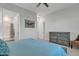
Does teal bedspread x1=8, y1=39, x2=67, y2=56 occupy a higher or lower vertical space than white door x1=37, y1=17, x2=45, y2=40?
lower

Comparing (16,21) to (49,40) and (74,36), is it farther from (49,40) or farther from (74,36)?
(74,36)

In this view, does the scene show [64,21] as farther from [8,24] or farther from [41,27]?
[8,24]

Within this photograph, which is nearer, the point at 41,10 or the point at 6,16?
the point at 6,16

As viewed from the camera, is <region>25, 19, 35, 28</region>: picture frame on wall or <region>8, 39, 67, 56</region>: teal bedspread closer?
<region>8, 39, 67, 56</region>: teal bedspread

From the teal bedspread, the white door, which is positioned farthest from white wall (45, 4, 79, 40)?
the teal bedspread

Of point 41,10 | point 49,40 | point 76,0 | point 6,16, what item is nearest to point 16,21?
point 6,16

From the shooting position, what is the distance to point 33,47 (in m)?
1.73

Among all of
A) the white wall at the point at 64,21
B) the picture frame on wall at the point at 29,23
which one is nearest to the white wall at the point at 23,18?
the picture frame on wall at the point at 29,23

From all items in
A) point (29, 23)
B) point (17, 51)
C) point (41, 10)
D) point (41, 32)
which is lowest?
point (17, 51)

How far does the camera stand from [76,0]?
81cm

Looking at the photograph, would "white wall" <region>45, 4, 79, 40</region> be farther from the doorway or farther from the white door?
the doorway

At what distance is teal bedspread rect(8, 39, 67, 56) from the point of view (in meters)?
1.56

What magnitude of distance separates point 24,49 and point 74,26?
37.4 inches

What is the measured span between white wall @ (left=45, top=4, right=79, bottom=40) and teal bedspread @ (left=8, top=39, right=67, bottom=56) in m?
0.20
